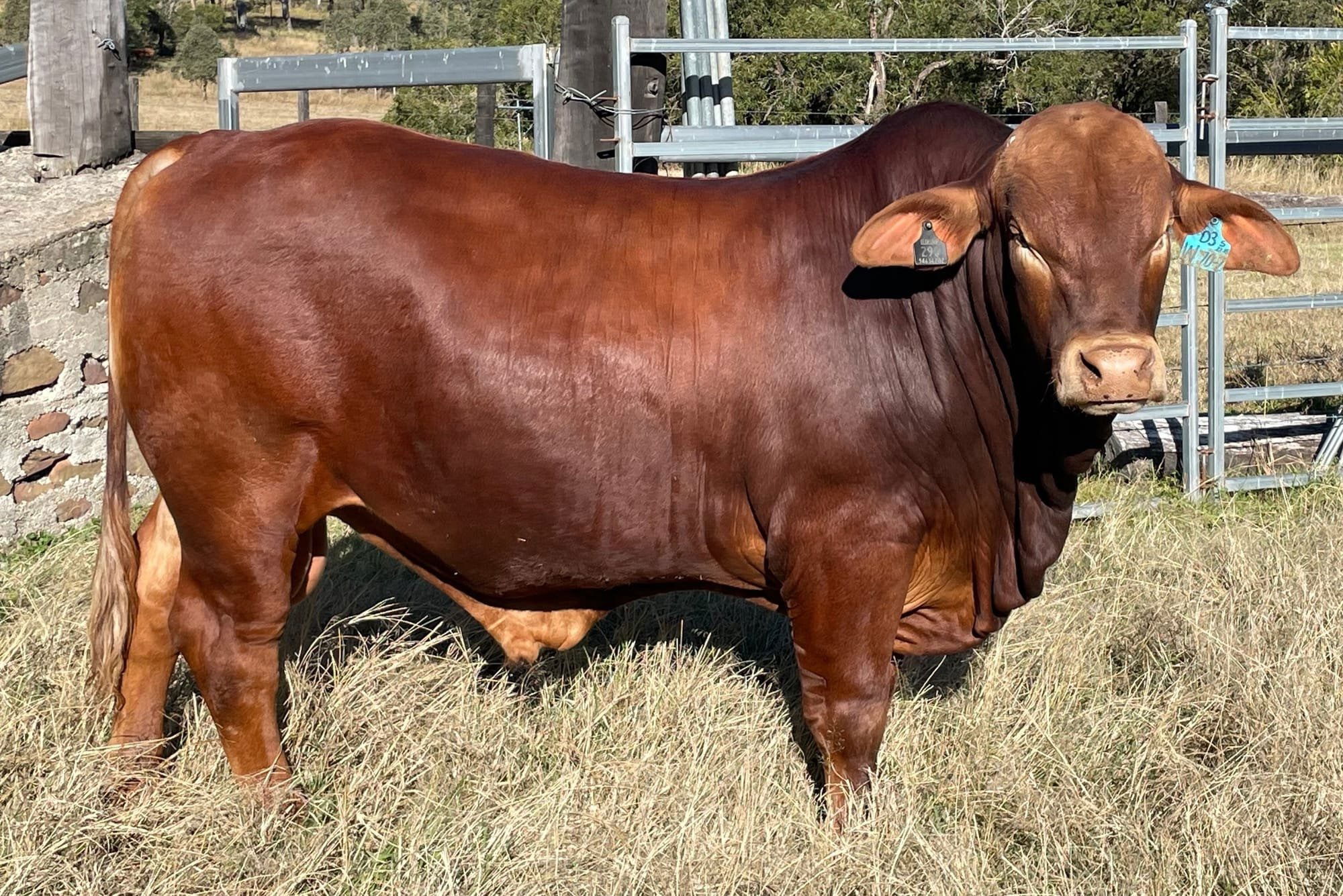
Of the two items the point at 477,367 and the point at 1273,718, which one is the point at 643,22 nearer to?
the point at 477,367

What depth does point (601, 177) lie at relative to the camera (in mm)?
3801

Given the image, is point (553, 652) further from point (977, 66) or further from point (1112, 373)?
point (977, 66)

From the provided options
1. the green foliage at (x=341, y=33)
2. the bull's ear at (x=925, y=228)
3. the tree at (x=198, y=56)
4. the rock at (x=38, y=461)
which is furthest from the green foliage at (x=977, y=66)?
the green foliage at (x=341, y=33)

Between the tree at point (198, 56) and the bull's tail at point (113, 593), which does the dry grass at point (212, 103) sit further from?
the bull's tail at point (113, 593)

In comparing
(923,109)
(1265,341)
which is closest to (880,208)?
(923,109)

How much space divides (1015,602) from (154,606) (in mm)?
2603

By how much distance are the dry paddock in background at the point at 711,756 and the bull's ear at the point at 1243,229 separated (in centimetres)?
134

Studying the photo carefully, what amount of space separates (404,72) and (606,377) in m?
2.38

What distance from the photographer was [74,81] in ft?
19.9

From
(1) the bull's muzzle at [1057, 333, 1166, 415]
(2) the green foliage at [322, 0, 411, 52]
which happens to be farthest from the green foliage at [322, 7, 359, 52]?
(1) the bull's muzzle at [1057, 333, 1166, 415]

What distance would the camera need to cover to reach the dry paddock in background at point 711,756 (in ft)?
10.8

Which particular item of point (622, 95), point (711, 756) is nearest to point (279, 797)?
point (711, 756)

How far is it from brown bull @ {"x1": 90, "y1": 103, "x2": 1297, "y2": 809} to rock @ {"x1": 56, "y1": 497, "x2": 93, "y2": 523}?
234 cm

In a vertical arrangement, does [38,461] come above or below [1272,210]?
below
